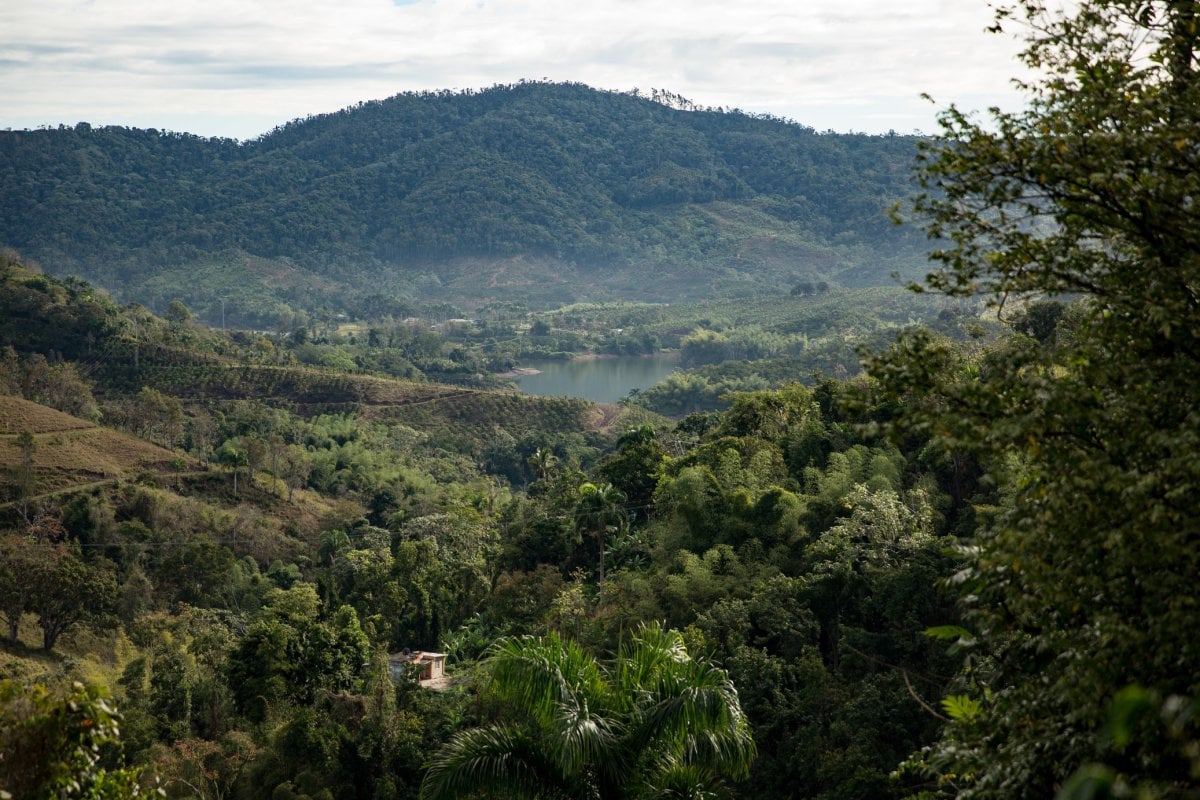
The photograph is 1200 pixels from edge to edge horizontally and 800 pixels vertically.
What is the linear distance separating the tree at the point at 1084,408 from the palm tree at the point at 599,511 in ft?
73.9

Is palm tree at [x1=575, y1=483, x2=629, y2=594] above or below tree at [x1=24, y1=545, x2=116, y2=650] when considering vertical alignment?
above

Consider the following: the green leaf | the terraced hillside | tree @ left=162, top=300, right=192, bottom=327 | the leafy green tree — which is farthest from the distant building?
tree @ left=162, top=300, right=192, bottom=327

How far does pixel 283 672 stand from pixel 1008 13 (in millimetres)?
19425

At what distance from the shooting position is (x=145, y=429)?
188ft

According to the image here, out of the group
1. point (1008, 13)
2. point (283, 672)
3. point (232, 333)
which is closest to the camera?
point (1008, 13)

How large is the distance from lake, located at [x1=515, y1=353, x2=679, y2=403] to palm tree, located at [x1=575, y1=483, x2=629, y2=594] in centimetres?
7613

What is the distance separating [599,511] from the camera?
2911 centimetres

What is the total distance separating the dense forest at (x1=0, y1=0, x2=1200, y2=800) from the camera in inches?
207

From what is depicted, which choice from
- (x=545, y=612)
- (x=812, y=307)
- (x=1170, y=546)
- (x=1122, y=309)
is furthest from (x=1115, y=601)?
(x=812, y=307)

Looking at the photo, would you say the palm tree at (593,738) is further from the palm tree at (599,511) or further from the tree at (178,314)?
the tree at (178,314)

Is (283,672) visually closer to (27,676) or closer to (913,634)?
(27,676)

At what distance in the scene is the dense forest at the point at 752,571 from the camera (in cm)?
527

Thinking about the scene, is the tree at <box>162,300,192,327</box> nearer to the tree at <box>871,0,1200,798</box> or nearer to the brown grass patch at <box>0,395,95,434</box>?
the brown grass patch at <box>0,395,95,434</box>

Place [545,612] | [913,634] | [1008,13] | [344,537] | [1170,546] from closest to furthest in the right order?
[1170,546], [1008,13], [913,634], [545,612], [344,537]
